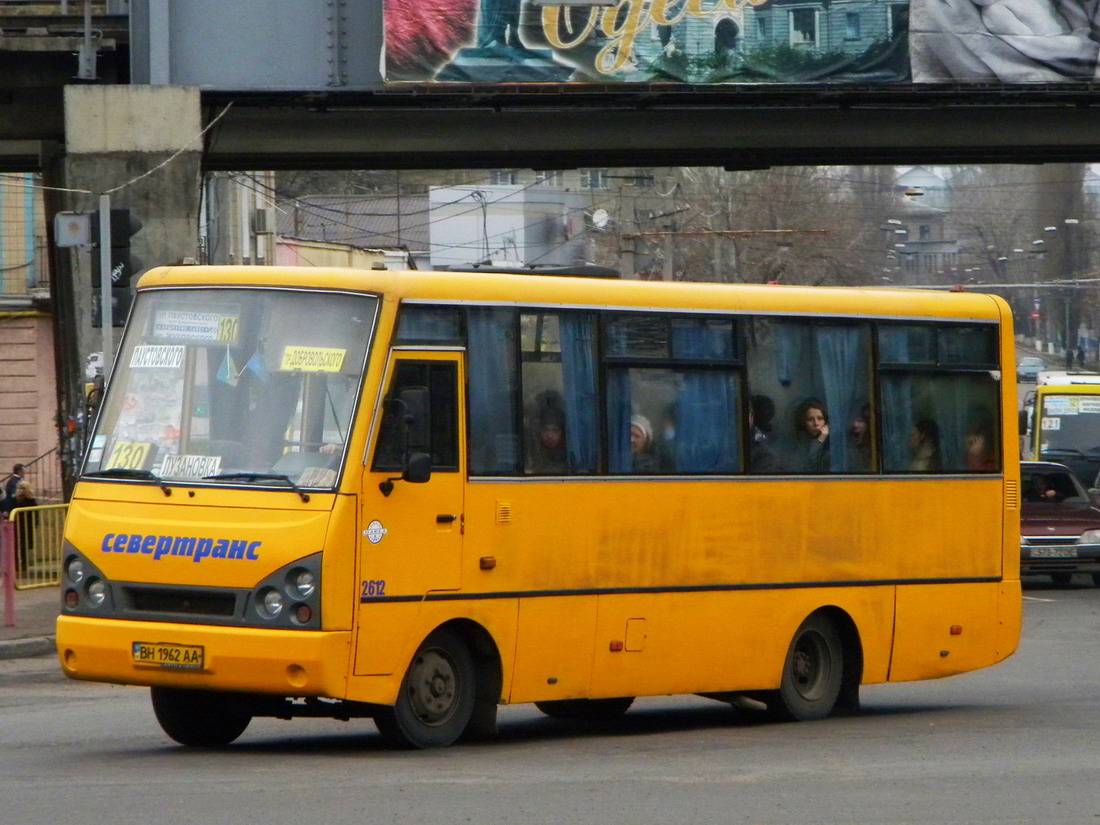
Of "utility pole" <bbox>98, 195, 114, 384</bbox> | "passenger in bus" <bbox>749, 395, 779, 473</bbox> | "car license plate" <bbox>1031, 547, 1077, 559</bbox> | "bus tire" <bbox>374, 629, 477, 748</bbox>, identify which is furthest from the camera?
"car license plate" <bbox>1031, 547, 1077, 559</bbox>

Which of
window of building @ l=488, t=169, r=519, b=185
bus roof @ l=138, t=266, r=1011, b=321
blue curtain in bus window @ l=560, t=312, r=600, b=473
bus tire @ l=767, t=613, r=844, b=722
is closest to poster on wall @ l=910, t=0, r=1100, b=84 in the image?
bus roof @ l=138, t=266, r=1011, b=321

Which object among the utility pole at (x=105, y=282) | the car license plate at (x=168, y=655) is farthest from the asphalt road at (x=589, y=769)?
the utility pole at (x=105, y=282)

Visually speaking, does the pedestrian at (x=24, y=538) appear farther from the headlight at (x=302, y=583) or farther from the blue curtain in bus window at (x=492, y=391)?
the headlight at (x=302, y=583)

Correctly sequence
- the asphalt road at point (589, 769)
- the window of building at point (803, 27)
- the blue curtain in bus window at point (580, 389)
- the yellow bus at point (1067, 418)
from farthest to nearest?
the yellow bus at point (1067, 418) < the window of building at point (803, 27) < the blue curtain in bus window at point (580, 389) < the asphalt road at point (589, 769)

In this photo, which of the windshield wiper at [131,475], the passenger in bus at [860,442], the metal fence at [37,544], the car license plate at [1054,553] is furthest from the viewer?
the car license plate at [1054,553]

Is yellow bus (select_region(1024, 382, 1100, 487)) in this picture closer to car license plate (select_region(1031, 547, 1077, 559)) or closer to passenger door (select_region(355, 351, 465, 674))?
car license plate (select_region(1031, 547, 1077, 559))

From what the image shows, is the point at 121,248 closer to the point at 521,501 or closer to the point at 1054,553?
the point at 521,501

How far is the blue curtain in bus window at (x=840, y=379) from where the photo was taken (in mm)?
12031

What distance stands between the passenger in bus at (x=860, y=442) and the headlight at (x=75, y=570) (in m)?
4.94

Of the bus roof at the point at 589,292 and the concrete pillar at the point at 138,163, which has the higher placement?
the concrete pillar at the point at 138,163

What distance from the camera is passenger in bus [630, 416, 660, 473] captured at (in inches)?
431

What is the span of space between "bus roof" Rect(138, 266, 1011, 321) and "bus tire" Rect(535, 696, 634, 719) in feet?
8.30

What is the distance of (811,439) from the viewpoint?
470 inches

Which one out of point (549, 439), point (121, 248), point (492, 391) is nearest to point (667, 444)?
point (549, 439)
